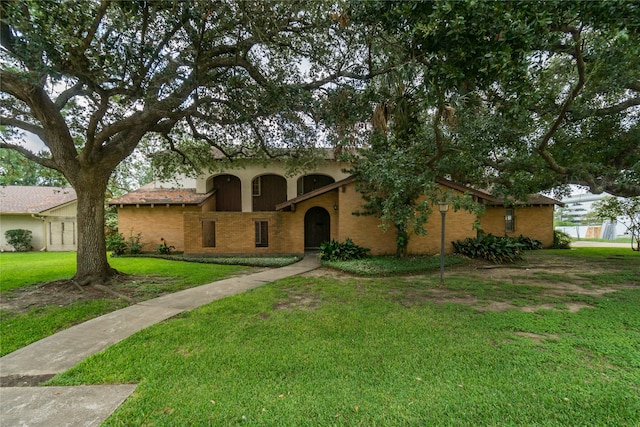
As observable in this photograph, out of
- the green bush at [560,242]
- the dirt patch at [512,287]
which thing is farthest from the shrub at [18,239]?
the green bush at [560,242]

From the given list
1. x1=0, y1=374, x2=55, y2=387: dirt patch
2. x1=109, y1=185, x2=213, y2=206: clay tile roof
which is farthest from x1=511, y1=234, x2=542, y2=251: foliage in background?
x1=0, y1=374, x2=55, y2=387: dirt patch

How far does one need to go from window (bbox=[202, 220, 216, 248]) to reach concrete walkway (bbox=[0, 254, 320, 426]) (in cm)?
777

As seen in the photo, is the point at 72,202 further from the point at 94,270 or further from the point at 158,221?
the point at 94,270

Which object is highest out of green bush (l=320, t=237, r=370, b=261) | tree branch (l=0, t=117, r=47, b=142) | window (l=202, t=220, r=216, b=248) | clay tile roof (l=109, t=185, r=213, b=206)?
tree branch (l=0, t=117, r=47, b=142)

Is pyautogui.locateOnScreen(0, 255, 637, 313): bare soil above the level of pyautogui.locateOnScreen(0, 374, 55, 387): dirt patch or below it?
below

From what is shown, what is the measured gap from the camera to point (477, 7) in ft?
11.5

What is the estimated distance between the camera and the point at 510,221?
17.2 metres

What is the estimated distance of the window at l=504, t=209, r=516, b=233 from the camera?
1705 cm

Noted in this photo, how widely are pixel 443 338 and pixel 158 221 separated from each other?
15.8 metres

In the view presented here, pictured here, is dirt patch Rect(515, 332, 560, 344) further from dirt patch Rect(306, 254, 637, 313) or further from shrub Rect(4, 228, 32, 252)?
shrub Rect(4, 228, 32, 252)

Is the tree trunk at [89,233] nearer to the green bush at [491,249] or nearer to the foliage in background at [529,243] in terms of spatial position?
the green bush at [491,249]

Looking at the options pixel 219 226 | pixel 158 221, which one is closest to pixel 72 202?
pixel 158 221

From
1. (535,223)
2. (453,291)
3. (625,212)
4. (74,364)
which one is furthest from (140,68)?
(625,212)

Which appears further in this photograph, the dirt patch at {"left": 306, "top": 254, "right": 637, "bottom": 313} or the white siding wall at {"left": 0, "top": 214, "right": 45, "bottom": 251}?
the white siding wall at {"left": 0, "top": 214, "right": 45, "bottom": 251}
